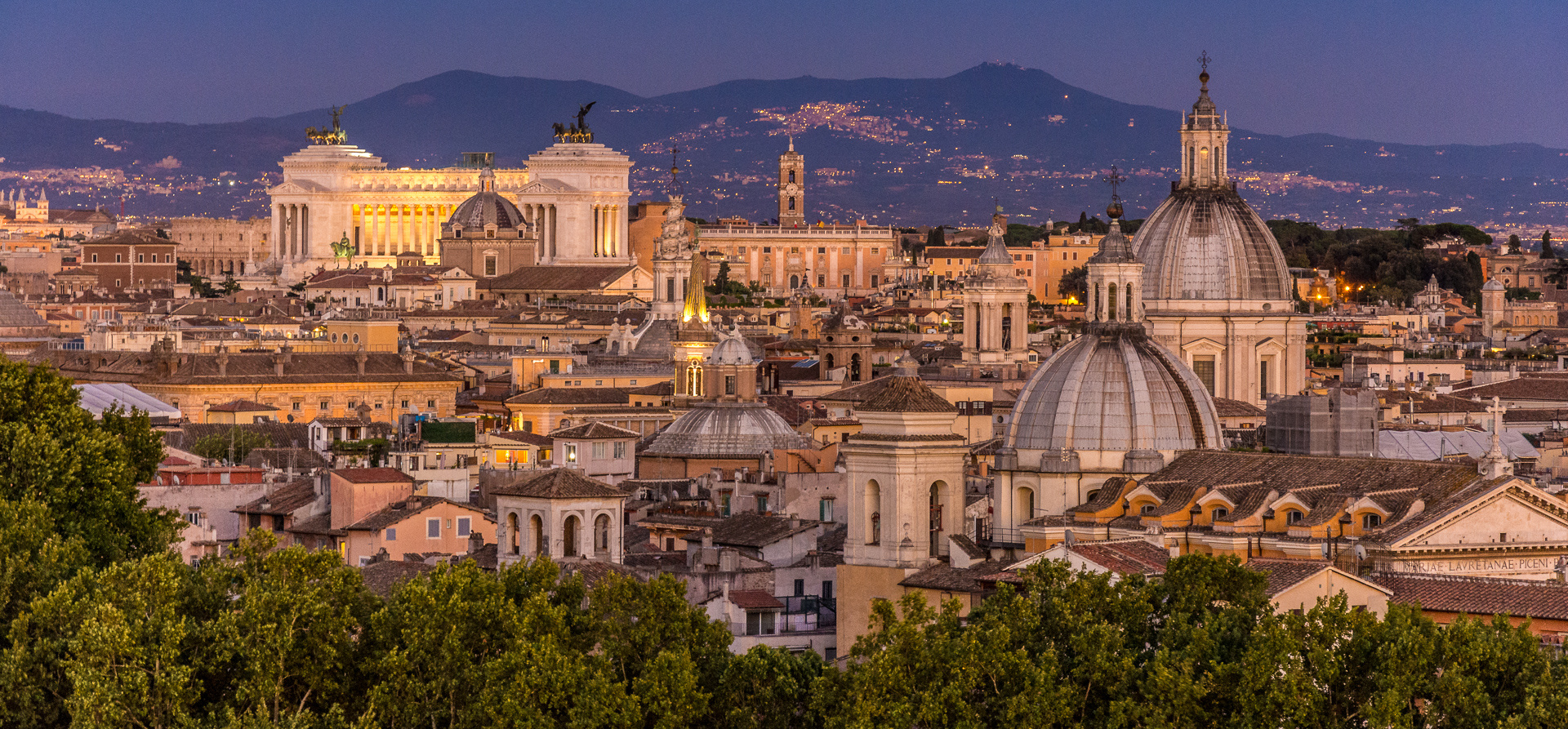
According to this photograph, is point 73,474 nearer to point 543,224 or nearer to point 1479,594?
point 1479,594

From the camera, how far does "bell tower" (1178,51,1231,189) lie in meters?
61.9

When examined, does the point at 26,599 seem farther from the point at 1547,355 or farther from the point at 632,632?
the point at 1547,355

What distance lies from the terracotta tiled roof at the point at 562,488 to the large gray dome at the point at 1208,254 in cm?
2315

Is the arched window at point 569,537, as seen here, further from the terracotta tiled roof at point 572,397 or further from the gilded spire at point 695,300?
the gilded spire at point 695,300

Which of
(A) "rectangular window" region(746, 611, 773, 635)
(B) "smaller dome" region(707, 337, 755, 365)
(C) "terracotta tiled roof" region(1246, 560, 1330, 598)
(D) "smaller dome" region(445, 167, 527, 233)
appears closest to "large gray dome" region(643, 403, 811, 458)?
(B) "smaller dome" region(707, 337, 755, 365)

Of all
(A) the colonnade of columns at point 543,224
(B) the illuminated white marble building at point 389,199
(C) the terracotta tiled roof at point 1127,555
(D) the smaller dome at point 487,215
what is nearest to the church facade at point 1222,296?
(C) the terracotta tiled roof at point 1127,555

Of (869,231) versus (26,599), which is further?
(869,231)

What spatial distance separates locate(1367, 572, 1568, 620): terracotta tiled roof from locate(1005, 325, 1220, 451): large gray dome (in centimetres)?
489

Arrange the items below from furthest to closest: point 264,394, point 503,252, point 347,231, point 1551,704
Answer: point 347,231 < point 503,252 < point 264,394 < point 1551,704

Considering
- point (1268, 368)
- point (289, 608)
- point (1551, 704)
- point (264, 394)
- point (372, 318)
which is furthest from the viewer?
point (372, 318)

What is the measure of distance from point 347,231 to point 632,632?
120 meters

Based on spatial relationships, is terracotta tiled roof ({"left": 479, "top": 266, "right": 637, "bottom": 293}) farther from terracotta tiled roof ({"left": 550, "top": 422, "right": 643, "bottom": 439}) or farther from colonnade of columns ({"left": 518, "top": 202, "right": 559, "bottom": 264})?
terracotta tiled roof ({"left": 550, "top": 422, "right": 643, "bottom": 439})

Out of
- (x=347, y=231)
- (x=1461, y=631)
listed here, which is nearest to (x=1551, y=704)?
(x=1461, y=631)

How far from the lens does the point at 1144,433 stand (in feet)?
116
